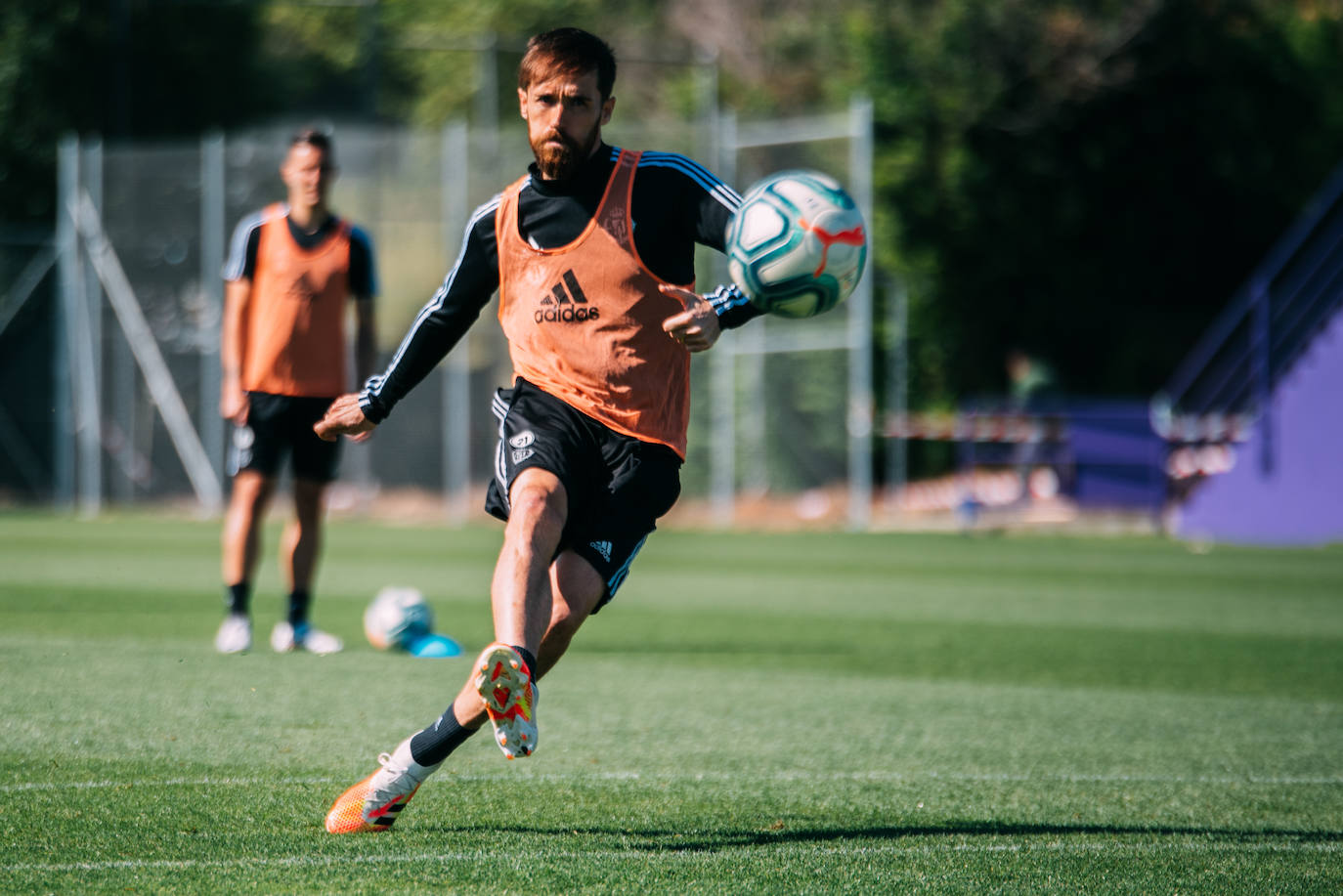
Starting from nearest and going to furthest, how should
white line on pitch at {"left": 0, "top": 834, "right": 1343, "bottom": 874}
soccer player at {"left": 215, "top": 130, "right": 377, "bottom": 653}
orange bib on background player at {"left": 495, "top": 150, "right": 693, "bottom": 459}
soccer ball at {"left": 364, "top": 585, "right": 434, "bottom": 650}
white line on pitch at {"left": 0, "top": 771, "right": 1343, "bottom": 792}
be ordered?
white line on pitch at {"left": 0, "top": 834, "right": 1343, "bottom": 874} → orange bib on background player at {"left": 495, "top": 150, "right": 693, "bottom": 459} → white line on pitch at {"left": 0, "top": 771, "right": 1343, "bottom": 792} → soccer player at {"left": 215, "top": 130, "right": 377, "bottom": 653} → soccer ball at {"left": 364, "top": 585, "right": 434, "bottom": 650}

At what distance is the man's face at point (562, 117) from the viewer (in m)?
4.55

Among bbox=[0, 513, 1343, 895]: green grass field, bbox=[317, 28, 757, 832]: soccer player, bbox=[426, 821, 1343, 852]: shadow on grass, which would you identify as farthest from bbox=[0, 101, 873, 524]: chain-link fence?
bbox=[317, 28, 757, 832]: soccer player

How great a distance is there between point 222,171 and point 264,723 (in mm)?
18090

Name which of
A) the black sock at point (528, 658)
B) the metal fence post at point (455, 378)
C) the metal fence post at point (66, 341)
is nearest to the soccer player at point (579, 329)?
the black sock at point (528, 658)

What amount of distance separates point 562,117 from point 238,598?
446cm

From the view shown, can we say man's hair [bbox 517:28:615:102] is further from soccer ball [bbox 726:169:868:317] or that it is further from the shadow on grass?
the shadow on grass

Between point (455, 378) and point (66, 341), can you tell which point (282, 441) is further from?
point (66, 341)

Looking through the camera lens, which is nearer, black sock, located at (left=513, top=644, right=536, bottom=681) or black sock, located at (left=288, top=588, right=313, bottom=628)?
black sock, located at (left=513, top=644, right=536, bottom=681)

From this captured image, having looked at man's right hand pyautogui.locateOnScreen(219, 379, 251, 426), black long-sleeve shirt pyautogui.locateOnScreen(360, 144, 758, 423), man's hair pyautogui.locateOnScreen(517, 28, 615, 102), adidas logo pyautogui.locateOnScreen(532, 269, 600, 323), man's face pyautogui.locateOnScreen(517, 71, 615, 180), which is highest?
man's hair pyautogui.locateOnScreen(517, 28, 615, 102)

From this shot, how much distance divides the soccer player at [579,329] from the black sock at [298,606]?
3688 mm

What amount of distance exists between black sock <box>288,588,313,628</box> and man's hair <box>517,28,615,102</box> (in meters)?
4.33

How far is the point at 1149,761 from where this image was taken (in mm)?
5941

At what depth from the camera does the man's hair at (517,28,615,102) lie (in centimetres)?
454

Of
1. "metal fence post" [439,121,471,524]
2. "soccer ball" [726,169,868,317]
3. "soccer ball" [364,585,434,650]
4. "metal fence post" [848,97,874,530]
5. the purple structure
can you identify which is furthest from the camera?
"metal fence post" [439,121,471,524]
